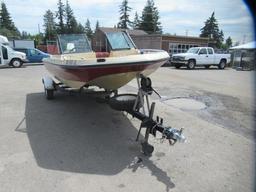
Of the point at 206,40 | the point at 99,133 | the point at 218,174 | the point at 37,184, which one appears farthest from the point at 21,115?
the point at 206,40

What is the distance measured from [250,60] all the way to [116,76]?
21556 mm

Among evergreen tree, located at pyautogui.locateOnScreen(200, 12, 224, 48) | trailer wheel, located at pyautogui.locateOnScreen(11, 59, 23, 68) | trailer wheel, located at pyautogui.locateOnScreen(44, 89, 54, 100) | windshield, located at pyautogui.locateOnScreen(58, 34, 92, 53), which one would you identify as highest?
evergreen tree, located at pyautogui.locateOnScreen(200, 12, 224, 48)

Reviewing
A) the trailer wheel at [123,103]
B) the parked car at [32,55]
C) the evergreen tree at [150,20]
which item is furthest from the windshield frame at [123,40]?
the evergreen tree at [150,20]

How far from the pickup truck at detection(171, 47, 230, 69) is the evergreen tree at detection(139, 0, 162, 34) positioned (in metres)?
40.5

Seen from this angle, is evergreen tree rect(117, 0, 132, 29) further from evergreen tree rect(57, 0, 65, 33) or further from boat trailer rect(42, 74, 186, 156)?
boat trailer rect(42, 74, 186, 156)

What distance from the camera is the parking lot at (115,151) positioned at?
316cm

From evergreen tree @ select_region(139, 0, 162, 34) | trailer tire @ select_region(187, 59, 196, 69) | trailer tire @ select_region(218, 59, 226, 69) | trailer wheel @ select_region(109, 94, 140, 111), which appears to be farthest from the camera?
evergreen tree @ select_region(139, 0, 162, 34)

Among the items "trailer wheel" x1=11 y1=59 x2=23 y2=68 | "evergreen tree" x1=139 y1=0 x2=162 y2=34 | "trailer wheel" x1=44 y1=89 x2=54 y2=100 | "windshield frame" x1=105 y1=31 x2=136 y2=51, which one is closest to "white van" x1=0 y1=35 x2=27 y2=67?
"trailer wheel" x1=11 y1=59 x2=23 y2=68

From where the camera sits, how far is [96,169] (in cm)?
349

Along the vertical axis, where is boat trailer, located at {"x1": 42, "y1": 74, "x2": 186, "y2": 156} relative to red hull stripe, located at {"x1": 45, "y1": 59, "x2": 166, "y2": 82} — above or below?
below

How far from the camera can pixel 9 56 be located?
19078 mm

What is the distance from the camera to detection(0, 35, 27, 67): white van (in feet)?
61.7

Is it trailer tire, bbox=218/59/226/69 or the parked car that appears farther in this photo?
the parked car

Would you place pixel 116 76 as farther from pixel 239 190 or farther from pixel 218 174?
pixel 239 190
